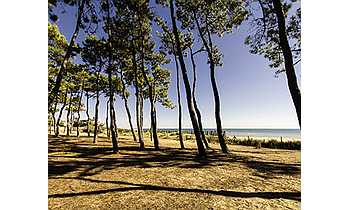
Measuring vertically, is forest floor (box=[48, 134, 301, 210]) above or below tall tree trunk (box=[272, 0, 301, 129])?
below

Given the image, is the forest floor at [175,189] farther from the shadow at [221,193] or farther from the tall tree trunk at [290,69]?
the tall tree trunk at [290,69]

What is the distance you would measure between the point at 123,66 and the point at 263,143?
15155mm

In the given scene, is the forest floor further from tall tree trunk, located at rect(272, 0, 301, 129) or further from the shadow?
tall tree trunk, located at rect(272, 0, 301, 129)

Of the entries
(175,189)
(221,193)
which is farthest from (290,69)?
(175,189)

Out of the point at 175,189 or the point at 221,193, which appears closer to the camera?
the point at 221,193

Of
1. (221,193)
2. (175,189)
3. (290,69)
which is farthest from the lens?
(290,69)

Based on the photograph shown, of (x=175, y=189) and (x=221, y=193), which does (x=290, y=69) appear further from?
(x=175, y=189)

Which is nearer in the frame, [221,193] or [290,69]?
[221,193]

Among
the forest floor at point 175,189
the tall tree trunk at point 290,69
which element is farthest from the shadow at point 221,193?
the tall tree trunk at point 290,69

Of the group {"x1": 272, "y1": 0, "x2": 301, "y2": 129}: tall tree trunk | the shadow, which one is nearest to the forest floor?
the shadow

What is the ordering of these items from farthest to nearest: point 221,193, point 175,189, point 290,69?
1. point 290,69
2. point 175,189
3. point 221,193

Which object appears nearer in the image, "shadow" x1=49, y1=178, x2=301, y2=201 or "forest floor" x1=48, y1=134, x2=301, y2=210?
"forest floor" x1=48, y1=134, x2=301, y2=210

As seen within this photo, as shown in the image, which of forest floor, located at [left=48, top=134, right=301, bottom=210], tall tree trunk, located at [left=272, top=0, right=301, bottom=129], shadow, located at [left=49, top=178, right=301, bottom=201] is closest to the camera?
forest floor, located at [left=48, top=134, right=301, bottom=210]

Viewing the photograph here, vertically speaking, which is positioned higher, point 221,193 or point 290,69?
point 290,69
